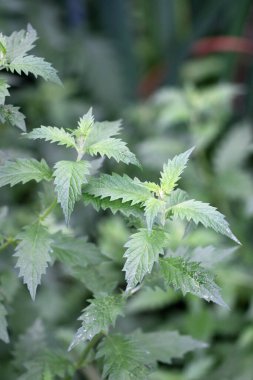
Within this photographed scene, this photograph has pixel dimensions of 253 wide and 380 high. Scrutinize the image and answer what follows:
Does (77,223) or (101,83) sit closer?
(77,223)

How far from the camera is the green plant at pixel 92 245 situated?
1.10 metres

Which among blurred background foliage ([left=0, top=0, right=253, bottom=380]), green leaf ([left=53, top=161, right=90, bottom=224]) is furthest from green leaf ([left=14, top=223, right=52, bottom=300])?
blurred background foliage ([left=0, top=0, right=253, bottom=380])

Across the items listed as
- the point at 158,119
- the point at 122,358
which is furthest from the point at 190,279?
the point at 158,119

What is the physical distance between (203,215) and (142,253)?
0.11 m

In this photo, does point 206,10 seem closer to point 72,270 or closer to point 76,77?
point 76,77

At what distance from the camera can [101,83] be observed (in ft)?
11.1

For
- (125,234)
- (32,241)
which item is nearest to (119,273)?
(125,234)

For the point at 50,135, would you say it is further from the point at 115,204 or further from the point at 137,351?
the point at 137,351

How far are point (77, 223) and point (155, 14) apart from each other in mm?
1402

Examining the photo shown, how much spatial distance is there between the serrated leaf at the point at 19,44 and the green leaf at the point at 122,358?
1.75 feet

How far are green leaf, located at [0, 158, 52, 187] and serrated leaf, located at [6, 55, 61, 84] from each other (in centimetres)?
15

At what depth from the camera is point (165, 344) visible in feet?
4.59

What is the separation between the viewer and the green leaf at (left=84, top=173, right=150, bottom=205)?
3.71 feet

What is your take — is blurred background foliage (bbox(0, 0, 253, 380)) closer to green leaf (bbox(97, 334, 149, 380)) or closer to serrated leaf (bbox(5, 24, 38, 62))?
green leaf (bbox(97, 334, 149, 380))
